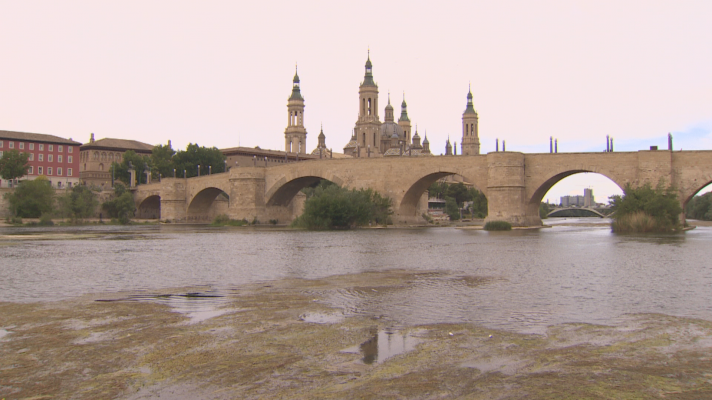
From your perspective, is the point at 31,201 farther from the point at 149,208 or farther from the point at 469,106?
the point at 469,106

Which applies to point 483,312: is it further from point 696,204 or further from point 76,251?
point 696,204

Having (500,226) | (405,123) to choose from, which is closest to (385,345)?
(500,226)

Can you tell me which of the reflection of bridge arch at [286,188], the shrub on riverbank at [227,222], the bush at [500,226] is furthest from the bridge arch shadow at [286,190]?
the bush at [500,226]

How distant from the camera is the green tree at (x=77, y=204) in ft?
180

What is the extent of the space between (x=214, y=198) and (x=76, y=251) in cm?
4440

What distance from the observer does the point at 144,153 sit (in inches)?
3556

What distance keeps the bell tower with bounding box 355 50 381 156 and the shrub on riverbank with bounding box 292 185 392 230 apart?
5764cm

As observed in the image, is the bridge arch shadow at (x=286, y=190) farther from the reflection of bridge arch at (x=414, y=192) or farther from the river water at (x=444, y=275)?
the river water at (x=444, y=275)

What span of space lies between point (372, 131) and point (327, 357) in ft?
307

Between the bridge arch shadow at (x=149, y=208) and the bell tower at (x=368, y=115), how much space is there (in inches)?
1422

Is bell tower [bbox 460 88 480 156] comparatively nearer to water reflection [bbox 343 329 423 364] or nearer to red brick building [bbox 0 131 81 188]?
red brick building [bbox 0 131 81 188]

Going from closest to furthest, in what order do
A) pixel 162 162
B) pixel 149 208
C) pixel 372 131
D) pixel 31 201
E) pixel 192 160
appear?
pixel 31 201
pixel 149 208
pixel 162 162
pixel 192 160
pixel 372 131

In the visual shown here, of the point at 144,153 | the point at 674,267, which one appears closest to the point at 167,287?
the point at 674,267

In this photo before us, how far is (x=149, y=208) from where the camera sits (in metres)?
72.1
